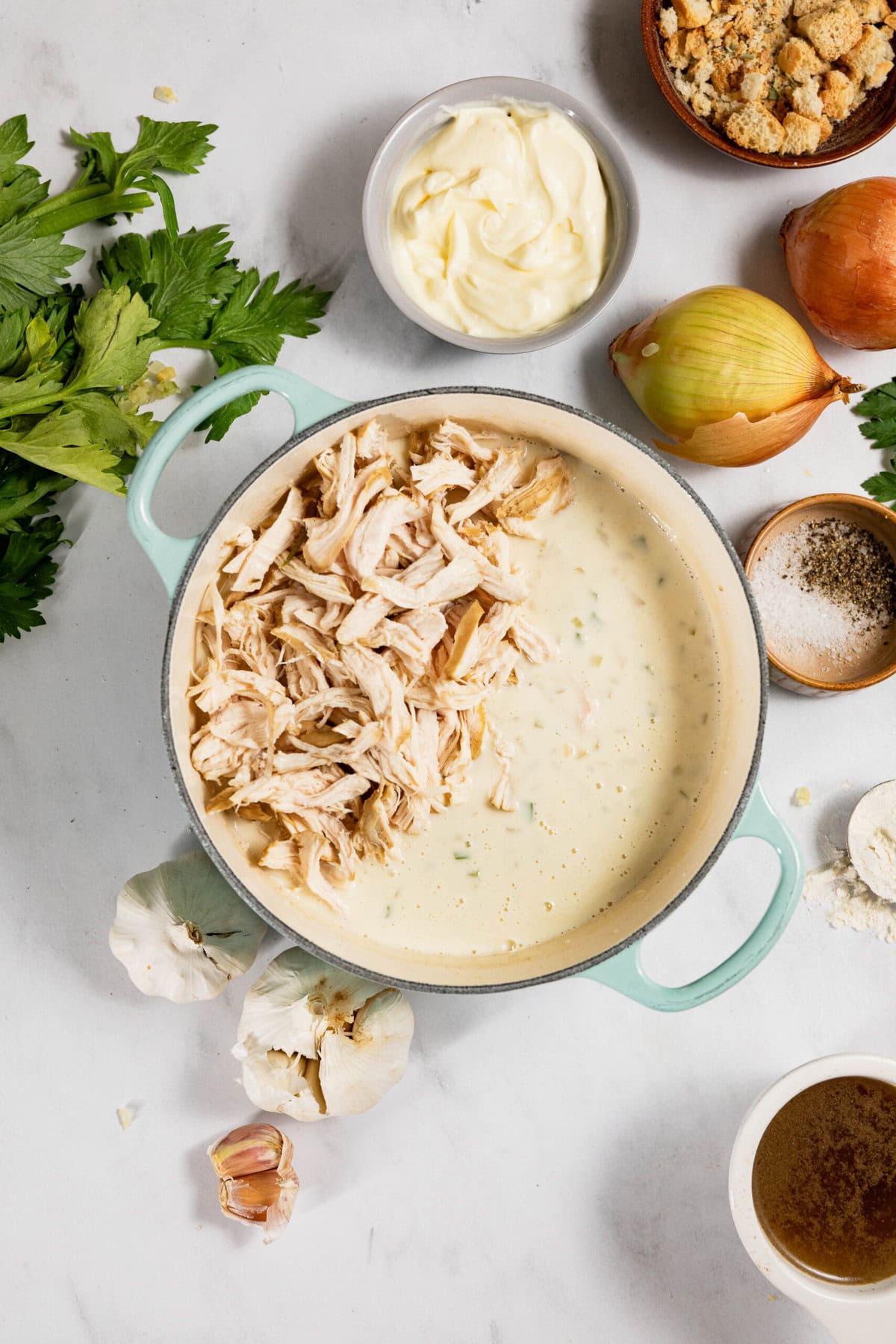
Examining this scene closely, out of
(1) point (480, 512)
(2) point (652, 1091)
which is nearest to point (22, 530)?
(1) point (480, 512)

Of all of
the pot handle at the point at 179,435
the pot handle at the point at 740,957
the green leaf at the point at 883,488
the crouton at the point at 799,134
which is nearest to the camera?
the pot handle at the point at 179,435

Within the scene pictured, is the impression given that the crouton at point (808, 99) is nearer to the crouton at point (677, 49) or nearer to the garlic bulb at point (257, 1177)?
the crouton at point (677, 49)

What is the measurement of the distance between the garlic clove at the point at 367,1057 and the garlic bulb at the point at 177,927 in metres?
0.18

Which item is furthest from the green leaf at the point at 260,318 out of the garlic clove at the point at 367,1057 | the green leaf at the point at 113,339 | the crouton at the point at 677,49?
the garlic clove at the point at 367,1057

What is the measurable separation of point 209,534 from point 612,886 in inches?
25.9

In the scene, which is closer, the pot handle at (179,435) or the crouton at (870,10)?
the pot handle at (179,435)

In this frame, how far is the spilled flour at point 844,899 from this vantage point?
52.8 inches

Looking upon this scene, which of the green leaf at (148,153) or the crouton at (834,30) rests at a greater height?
the crouton at (834,30)

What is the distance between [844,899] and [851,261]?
2.78 feet

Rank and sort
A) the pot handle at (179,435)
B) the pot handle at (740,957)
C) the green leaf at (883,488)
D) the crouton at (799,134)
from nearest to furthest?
the pot handle at (179,435) → the pot handle at (740,957) → the crouton at (799,134) → the green leaf at (883,488)

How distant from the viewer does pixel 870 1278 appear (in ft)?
4.15

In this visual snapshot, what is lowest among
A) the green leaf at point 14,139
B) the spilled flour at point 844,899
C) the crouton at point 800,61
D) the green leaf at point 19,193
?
the spilled flour at point 844,899

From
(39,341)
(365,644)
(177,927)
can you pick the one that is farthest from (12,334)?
(177,927)

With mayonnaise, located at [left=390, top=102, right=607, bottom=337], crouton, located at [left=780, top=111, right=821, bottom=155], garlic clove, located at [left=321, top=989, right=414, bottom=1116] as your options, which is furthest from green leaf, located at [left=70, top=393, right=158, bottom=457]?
crouton, located at [left=780, top=111, right=821, bottom=155]
